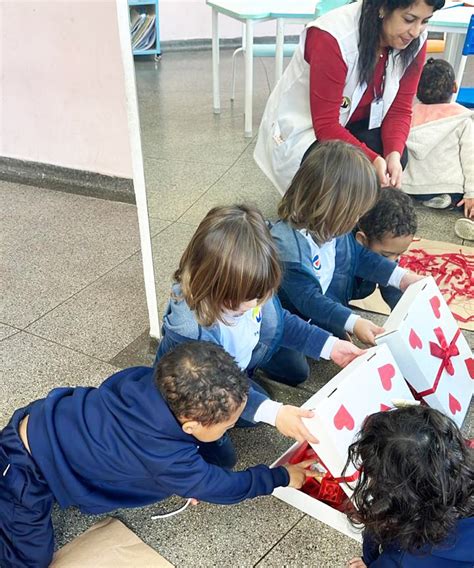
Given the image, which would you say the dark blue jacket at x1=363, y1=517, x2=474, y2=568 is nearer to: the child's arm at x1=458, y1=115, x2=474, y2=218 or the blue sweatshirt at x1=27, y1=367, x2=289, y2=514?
the blue sweatshirt at x1=27, y1=367, x2=289, y2=514

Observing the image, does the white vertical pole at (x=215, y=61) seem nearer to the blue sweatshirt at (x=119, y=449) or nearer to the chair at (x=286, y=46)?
the chair at (x=286, y=46)

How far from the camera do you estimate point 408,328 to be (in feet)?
3.86

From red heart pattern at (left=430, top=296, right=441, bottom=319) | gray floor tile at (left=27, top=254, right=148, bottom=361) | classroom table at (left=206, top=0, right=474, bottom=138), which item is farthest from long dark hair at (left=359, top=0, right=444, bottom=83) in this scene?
gray floor tile at (left=27, top=254, right=148, bottom=361)

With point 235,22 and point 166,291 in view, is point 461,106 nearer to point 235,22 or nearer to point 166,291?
point 235,22

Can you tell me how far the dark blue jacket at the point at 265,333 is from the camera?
1.12 m

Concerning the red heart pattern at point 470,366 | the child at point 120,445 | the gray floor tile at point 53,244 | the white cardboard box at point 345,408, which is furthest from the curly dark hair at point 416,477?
the gray floor tile at point 53,244

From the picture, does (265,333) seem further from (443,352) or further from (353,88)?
(353,88)

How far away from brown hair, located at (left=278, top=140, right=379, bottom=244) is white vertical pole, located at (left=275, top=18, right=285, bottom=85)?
53cm

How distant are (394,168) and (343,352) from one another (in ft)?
2.39

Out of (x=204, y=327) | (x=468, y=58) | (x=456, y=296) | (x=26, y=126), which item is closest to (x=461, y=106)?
(x=468, y=58)

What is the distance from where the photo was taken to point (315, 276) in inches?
53.4

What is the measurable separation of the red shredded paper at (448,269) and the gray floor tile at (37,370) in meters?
1.08

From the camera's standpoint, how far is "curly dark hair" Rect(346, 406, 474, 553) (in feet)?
2.38

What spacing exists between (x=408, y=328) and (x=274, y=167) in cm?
78
